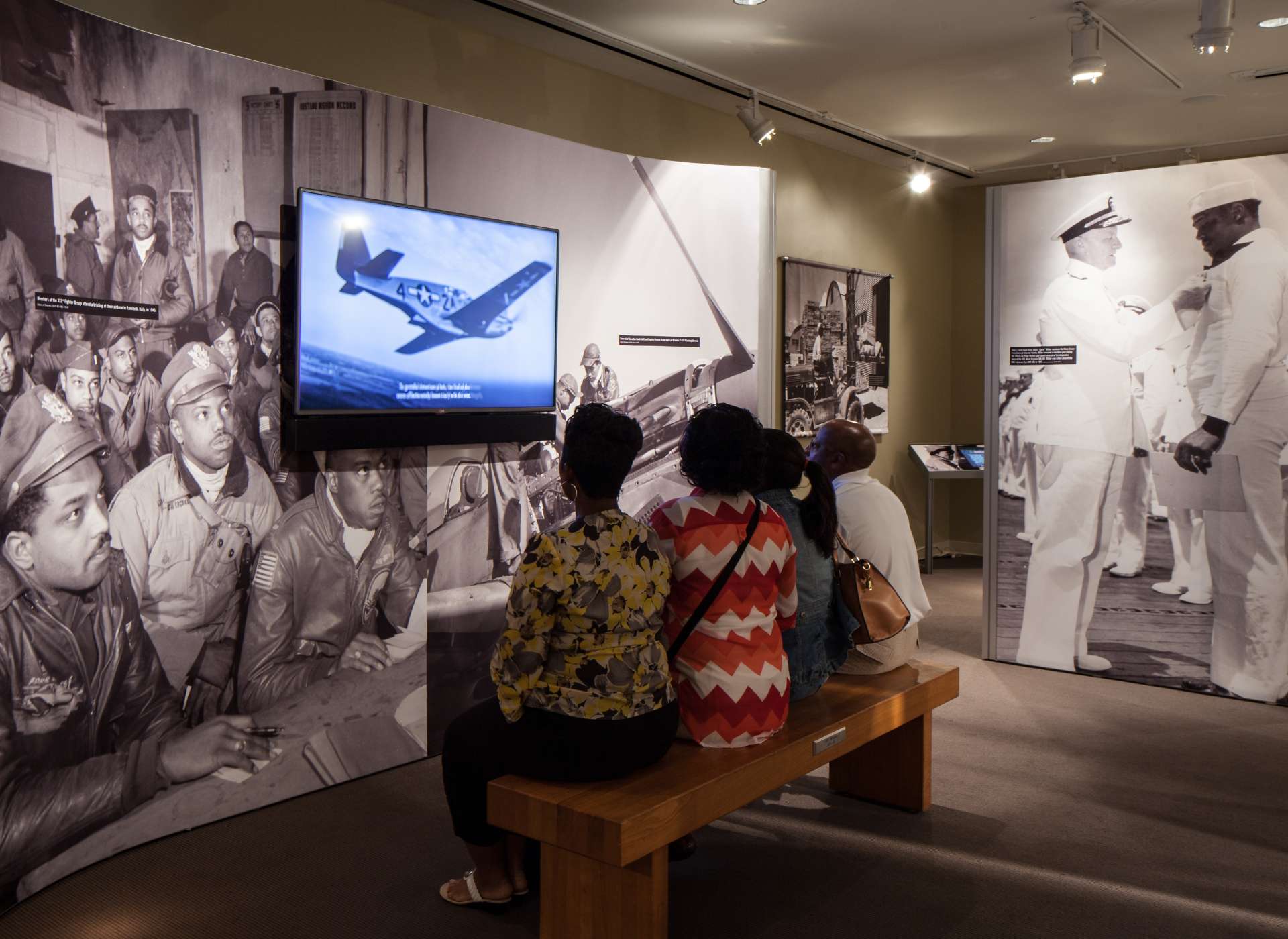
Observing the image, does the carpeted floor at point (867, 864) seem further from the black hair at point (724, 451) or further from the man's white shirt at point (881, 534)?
the black hair at point (724, 451)

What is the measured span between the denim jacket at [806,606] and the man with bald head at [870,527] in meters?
0.27

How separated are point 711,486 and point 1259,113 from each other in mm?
6222

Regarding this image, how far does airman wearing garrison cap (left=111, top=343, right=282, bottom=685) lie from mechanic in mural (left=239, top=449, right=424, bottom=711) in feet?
0.39

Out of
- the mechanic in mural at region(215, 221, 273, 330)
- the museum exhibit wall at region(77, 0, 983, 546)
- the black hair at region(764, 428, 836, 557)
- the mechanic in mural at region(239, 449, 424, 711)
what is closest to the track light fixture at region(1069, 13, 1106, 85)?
the museum exhibit wall at region(77, 0, 983, 546)

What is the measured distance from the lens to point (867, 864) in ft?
10.5

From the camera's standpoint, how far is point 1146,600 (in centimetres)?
527

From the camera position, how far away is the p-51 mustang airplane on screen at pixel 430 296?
12.5 ft

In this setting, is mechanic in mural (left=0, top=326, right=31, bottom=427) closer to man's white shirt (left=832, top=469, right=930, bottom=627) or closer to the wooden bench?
the wooden bench

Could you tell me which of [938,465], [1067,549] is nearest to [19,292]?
[1067,549]

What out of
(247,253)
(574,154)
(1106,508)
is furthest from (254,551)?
(1106,508)

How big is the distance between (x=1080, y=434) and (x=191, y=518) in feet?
13.8

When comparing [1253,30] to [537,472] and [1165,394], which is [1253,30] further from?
[537,472]

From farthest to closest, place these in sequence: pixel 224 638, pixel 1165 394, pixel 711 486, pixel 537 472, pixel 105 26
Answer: pixel 1165 394 → pixel 537 472 → pixel 224 638 → pixel 105 26 → pixel 711 486

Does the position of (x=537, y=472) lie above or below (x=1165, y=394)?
below
